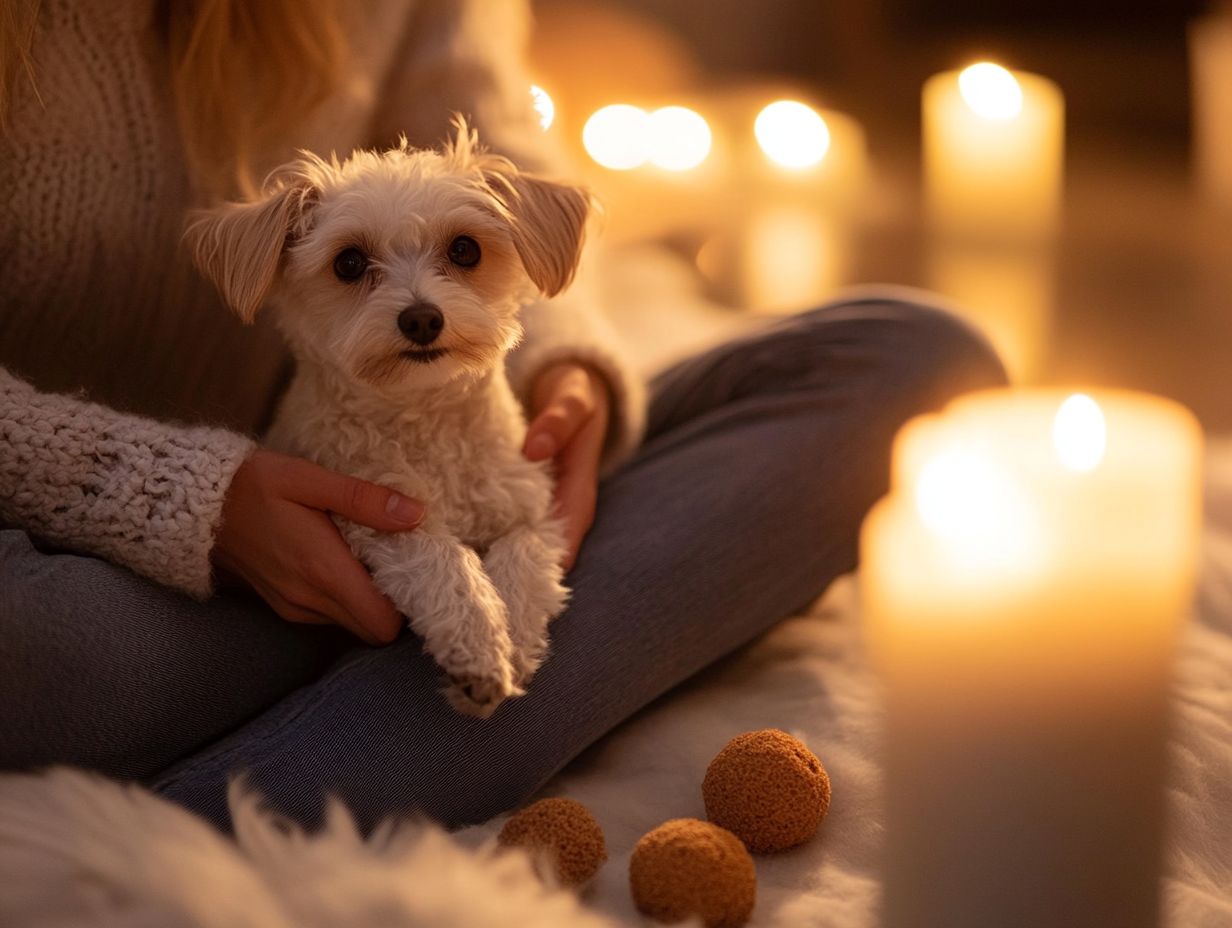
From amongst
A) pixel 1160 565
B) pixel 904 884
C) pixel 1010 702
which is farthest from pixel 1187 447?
pixel 904 884

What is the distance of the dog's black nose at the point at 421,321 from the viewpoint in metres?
1.01

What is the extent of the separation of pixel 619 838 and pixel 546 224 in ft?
1.83

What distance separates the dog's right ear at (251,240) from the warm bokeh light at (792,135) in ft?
9.40

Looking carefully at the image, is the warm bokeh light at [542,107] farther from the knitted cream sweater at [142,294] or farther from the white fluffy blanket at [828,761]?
the white fluffy blanket at [828,761]

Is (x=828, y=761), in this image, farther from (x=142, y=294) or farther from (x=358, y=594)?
(x=142, y=294)

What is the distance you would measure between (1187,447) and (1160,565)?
0.69m

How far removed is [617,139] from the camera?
3682mm

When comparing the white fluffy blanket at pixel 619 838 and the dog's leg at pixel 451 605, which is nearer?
the white fluffy blanket at pixel 619 838

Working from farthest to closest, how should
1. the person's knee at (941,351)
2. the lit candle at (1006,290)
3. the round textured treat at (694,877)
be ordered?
the lit candle at (1006,290) → the person's knee at (941,351) → the round textured treat at (694,877)

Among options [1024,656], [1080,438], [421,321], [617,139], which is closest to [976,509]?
[1080,438]

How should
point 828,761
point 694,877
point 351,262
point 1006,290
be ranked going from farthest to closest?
point 1006,290 → point 828,761 → point 351,262 → point 694,877

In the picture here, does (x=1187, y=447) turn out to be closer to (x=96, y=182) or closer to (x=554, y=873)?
(x=554, y=873)

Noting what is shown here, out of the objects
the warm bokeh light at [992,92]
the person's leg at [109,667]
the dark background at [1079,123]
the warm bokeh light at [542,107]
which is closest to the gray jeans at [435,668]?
the person's leg at [109,667]

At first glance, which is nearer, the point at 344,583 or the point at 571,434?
the point at 344,583
